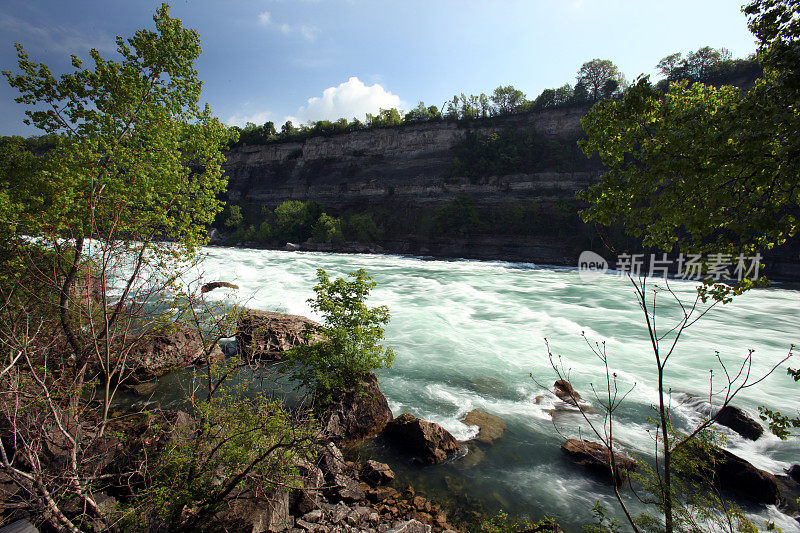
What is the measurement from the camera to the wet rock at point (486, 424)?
717 cm

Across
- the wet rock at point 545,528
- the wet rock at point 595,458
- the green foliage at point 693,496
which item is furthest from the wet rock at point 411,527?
the wet rock at point 595,458

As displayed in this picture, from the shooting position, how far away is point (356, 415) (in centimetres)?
695

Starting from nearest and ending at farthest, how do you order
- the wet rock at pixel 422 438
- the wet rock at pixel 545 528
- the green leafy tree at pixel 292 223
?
the wet rock at pixel 545 528
the wet rock at pixel 422 438
the green leafy tree at pixel 292 223

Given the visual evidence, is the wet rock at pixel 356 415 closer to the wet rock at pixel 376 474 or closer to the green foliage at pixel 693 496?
the wet rock at pixel 376 474

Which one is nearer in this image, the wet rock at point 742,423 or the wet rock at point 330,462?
the wet rock at point 330,462

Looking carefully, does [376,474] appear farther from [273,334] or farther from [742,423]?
[742,423]

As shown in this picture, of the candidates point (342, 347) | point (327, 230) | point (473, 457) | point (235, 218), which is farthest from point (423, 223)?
point (473, 457)

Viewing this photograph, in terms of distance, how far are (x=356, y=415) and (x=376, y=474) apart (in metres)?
1.38

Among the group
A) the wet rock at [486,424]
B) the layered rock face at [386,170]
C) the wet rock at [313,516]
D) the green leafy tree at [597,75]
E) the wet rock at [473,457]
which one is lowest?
the wet rock at [473,457]

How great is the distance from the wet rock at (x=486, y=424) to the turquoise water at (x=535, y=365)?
21 centimetres

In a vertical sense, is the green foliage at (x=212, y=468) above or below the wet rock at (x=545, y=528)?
above

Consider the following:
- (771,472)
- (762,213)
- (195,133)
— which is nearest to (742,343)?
(771,472)

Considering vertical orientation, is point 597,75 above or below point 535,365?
above

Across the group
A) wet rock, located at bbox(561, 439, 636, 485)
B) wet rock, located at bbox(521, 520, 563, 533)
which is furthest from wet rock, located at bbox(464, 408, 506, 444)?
wet rock, located at bbox(521, 520, 563, 533)
